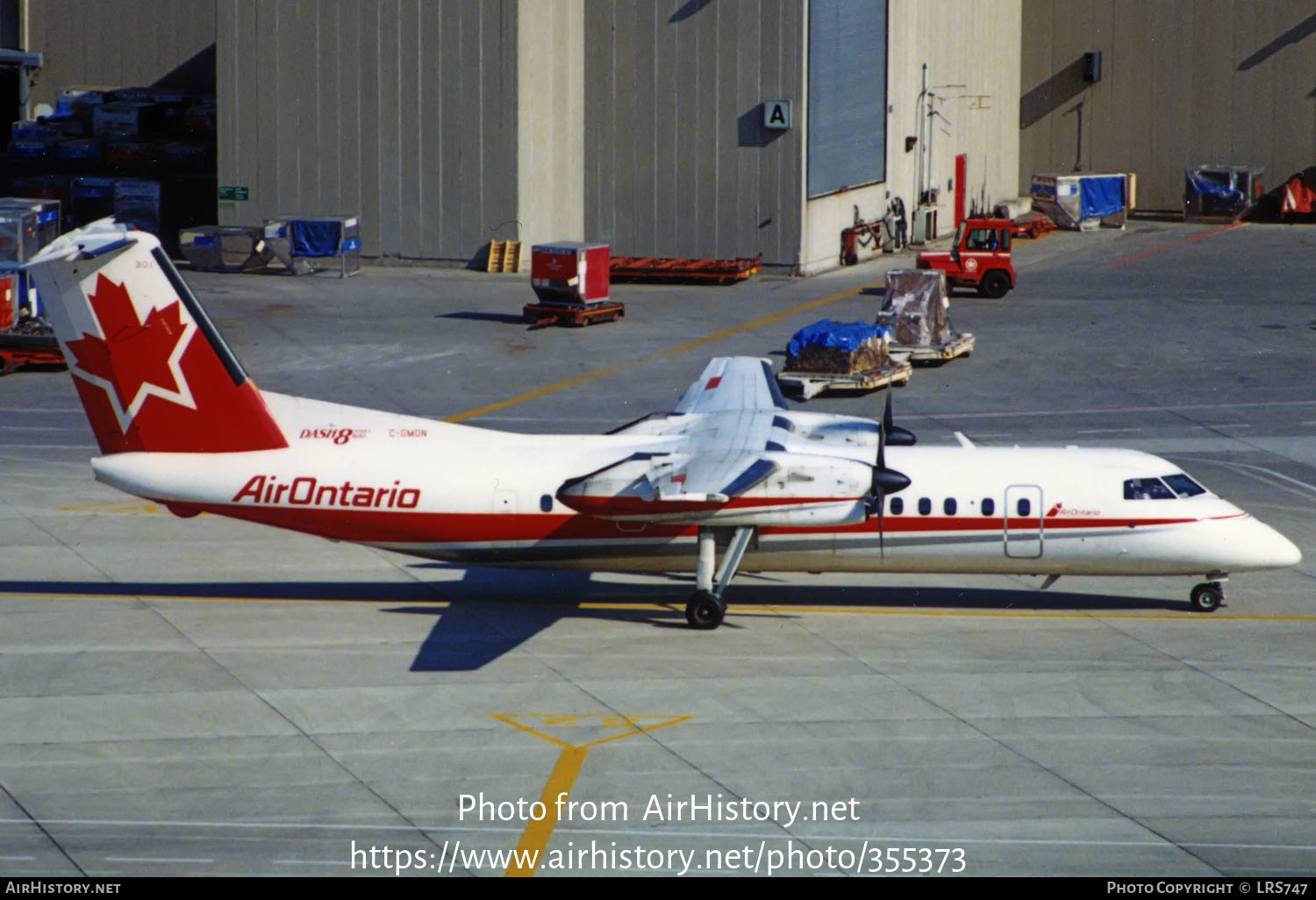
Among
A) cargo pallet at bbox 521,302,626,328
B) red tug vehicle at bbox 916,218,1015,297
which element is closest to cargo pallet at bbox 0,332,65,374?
cargo pallet at bbox 521,302,626,328

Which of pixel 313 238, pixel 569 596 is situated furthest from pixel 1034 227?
pixel 569 596

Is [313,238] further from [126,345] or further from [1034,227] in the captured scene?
[126,345]

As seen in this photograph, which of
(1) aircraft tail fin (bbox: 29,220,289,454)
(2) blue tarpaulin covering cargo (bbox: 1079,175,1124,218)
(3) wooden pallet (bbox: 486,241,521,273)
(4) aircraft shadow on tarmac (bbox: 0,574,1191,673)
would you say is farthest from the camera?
(2) blue tarpaulin covering cargo (bbox: 1079,175,1124,218)

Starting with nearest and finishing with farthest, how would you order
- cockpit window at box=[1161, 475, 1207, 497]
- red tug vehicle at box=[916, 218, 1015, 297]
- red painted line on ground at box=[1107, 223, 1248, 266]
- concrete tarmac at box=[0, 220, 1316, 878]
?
concrete tarmac at box=[0, 220, 1316, 878] → cockpit window at box=[1161, 475, 1207, 497] → red tug vehicle at box=[916, 218, 1015, 297] → red painted line on ground at box=[1107, 223, 1248, 266]

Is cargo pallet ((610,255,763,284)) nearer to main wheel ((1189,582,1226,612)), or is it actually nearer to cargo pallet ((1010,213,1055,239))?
cargo pallet ((1010,213,1055,239))

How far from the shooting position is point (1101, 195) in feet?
260

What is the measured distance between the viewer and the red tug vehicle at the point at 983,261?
5891 centimetres

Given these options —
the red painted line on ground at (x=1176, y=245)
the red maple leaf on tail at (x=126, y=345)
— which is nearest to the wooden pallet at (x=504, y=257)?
the red painted line on ground at (x=1176, y=245)

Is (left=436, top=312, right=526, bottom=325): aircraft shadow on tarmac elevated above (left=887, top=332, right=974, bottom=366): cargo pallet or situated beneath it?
elevated above

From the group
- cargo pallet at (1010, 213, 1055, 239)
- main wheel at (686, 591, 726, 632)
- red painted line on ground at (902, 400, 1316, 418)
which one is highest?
cargo pallet at (1010, 213, 1055, 239)

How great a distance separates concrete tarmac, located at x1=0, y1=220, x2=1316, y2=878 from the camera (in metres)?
18.5

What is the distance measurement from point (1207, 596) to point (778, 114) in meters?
37.2

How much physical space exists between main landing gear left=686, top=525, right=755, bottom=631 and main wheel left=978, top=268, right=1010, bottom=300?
115ft

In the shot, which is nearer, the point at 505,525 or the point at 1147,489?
the point at 505,525
